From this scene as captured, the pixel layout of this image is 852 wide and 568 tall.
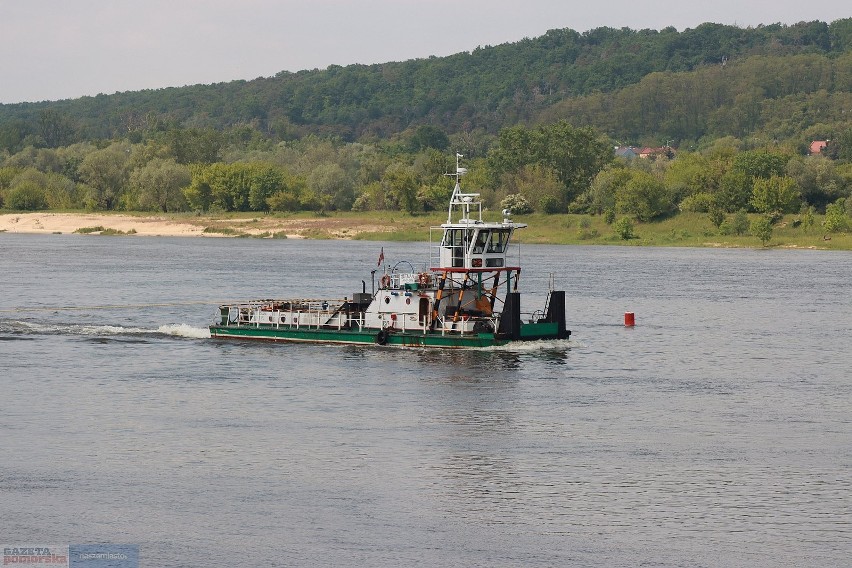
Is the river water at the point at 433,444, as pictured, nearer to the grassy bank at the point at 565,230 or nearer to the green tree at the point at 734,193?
the grassy bank at the point at 565,230

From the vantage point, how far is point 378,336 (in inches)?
2427

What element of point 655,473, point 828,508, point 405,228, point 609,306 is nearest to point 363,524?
point 655,473

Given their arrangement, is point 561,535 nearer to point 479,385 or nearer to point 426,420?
point 426,420

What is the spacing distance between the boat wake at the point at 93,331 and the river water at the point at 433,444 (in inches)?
11.6

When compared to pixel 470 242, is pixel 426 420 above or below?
below

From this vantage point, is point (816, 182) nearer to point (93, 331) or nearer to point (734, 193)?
point (734, 193)

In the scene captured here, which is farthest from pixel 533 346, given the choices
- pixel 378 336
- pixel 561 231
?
pixel 561 231

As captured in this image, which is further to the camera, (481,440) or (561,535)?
→ (481,440)

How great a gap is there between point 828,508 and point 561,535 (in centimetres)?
732

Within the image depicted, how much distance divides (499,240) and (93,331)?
2323 cm

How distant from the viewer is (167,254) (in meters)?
147

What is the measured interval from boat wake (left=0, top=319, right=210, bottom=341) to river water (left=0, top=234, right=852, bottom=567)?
294 mm

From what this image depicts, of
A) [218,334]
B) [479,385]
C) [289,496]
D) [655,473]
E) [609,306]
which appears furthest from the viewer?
[609,306]

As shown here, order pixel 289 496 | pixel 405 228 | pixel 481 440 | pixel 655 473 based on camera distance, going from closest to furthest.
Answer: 1. pixel 289 496
2. pixel 655 473
3. pixel 481 440
4. pixel 405 228
